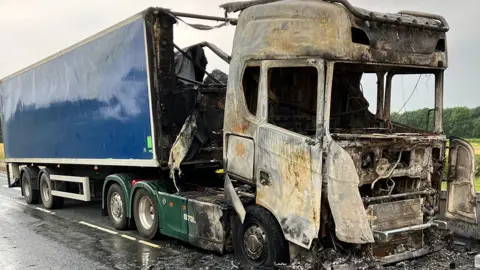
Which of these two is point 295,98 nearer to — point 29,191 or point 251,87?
point 251,87

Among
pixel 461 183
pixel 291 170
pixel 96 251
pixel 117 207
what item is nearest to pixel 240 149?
pixel 291 170

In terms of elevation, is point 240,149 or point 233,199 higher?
point 240,149

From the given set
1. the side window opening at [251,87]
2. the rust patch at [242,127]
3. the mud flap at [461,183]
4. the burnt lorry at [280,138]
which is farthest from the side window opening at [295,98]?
the mud flap at [461,183]

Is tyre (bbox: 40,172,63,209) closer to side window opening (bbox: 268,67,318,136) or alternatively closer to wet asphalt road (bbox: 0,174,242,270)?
wet asphalt road (bbox: 0,174,242,270)

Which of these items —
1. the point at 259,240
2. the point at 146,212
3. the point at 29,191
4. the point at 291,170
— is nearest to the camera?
the point at 291,170

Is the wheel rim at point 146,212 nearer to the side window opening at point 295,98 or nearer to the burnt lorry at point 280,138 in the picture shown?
the burnt lorry at point 280,138

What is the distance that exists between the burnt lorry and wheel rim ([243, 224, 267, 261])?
2 cm

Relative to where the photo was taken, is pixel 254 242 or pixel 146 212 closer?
pixel 254 242

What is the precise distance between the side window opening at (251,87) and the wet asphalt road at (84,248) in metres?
2.18

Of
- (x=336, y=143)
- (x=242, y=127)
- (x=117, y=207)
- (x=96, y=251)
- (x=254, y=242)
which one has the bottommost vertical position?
(x=96, y=251)

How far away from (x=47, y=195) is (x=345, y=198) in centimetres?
1029

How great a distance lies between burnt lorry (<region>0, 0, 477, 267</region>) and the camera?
218 inches

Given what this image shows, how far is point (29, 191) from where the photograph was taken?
14375 mm

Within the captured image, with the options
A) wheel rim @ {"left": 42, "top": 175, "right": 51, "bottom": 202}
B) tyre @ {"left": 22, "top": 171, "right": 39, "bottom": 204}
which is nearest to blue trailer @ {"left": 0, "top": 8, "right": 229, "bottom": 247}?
wheel rim @ {"left": 42, "top": 175, "right": 51, "bottom": 202}
